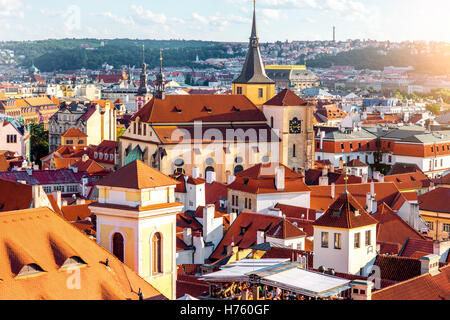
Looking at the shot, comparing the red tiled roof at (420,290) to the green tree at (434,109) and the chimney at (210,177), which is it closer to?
the chimney at (210,177)

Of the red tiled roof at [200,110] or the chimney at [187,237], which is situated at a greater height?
the red tiled roof at [200,110]

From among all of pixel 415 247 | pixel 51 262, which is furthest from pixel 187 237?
pixel 51 262

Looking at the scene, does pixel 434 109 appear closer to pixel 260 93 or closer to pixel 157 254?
pixel 260 93

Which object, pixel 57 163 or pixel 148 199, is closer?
pixel 148 199

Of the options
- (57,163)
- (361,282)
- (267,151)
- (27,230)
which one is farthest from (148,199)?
(57,163)

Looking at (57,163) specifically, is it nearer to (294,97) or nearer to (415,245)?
(294,97)

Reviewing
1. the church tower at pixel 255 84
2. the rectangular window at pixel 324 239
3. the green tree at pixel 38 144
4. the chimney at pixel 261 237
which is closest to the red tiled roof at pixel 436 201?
the chimney at pixel 261 237
